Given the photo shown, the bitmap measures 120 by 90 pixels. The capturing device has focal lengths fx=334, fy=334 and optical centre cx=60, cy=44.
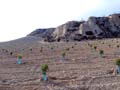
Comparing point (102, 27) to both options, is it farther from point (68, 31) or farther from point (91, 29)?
point (68, 31)

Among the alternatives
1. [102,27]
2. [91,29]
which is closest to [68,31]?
[91,29]

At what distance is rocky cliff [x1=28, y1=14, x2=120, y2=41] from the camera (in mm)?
76875

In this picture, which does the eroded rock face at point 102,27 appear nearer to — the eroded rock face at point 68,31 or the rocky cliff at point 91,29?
the rocky cliff at point 91,29

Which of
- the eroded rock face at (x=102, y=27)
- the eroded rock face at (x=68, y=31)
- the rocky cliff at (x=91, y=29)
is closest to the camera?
the eroded rock face at (x=68, y=31)

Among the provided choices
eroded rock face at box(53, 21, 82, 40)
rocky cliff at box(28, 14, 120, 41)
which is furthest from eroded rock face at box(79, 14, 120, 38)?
eroded rock face at box(53, 21, 82, 40)

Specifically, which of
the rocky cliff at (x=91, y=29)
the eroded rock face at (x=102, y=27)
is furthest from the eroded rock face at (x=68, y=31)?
the eroded rock face at (x=102, y=27)

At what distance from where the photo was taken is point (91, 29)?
7912 centimetres

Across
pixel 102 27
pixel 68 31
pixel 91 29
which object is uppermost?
pixel 102 27

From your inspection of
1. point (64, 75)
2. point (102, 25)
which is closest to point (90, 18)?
point (102, 25)

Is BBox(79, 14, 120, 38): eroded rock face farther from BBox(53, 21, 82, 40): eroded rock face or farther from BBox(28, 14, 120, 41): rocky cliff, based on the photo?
BBox(53, 21, 82, 40): eroded rock face

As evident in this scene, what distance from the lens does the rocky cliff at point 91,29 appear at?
7688 cm

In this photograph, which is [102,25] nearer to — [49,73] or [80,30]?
[80,30]

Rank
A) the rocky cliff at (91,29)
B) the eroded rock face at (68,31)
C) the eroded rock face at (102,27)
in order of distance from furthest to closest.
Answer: the eroded rock face at (102,27) → the rocky cliff at (91,29) → the eroded rock face at (68,31)

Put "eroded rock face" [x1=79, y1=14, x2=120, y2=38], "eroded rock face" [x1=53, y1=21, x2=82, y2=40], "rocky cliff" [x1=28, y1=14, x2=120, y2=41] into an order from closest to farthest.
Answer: "eroded rock face" [x1=53, y1=21, x2=82, y2=40] → "rocky cliff" [x1=28, y1=14, x2=120, y2=41] → "eroded rock face" [x1=79, y1=14, x2=120, y2=38]
